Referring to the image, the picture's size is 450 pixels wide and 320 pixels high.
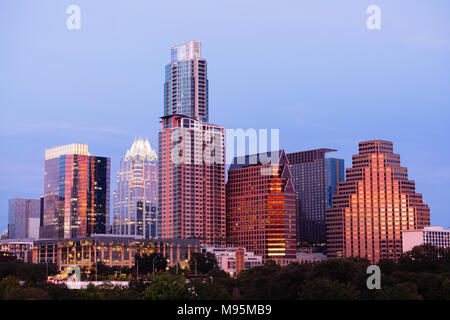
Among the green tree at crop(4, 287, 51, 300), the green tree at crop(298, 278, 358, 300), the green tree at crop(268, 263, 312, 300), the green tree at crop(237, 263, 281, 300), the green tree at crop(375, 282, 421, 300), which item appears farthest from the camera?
the green tree at crop(237, 263, 281, 300)

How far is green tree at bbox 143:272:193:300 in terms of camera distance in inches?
5664

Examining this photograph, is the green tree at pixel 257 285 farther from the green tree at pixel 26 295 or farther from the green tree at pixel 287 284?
the green tree at pixel 26 295

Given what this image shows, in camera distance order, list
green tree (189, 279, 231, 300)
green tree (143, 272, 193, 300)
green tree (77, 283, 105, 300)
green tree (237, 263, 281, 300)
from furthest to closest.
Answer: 1. green tree (237, 263, 281, 300)
2. green tree (77, 283, 105, 300)
3. green tree (189, 279, 231, 300)
4. green tree (143, 272, 193, 300)

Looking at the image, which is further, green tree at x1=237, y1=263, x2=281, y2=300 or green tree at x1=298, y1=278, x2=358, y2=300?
green tree at x1=237, y1=263, x2=281, y2=300

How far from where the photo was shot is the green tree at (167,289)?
143875 millimetres

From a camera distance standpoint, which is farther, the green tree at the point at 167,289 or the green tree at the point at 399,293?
the green tree at the point at 167,289

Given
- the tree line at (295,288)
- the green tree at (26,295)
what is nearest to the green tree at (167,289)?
the tree line at (295,288)

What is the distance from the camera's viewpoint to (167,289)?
146250 millimetres

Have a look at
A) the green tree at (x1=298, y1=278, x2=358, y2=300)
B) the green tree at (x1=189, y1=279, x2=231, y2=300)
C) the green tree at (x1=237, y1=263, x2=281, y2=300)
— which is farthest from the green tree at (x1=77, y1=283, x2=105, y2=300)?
the green tree at (x1=298, y1=278, x2=358, y2=300)

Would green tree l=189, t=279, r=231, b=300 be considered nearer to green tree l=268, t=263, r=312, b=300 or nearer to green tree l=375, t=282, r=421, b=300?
green tree l=268, t=263, r=312, b=300

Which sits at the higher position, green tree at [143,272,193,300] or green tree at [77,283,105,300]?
green tree at [143,272,193,300]
